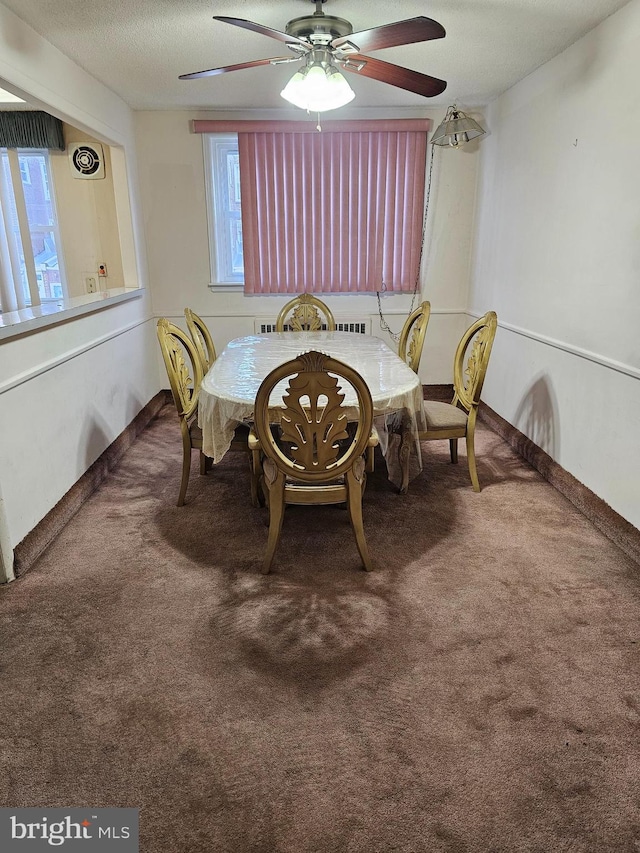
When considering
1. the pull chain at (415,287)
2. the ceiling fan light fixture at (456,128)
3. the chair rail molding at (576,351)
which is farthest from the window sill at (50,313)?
the chair rail molding at (576,351)

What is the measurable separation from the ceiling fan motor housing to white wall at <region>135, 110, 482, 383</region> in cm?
190

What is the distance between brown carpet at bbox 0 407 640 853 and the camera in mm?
1266

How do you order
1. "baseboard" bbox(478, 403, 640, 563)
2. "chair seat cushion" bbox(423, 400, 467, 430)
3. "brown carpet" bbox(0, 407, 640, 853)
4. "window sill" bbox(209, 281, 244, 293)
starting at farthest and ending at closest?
"window sill" bbox(209, 281, 244, 293) < "chair seat cushion" bbox(423, 400, 467, 430) < "baseboard" bbox(478, 403, 640, 563) < "brown carpet" bbox(0, 407, 640, 853)

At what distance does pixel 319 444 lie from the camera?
1.99 m

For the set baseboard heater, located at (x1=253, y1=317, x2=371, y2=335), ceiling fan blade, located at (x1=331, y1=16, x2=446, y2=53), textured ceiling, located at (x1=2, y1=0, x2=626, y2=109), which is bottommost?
baseboard heater, located at (x1=253, y1=317, x2=371, y2=335)

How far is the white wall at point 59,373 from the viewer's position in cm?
221

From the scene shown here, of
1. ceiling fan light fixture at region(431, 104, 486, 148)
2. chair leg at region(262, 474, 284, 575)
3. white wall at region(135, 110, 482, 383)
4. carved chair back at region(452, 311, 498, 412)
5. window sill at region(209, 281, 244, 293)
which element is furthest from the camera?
window sill at region(209, 281, 244, 293)

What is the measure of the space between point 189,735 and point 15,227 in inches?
162

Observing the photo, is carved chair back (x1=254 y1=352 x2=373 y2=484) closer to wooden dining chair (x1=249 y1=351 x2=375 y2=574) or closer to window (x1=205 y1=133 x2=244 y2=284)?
wooden dining chair (x1=249 y1=351 x2=375 y2=574)

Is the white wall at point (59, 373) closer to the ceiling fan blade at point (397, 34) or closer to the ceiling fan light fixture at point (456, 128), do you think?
the ceiling fan blade at point (397, 34)

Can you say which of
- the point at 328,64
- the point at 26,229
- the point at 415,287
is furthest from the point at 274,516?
the point at 26,229

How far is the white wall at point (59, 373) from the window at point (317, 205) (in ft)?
2.53

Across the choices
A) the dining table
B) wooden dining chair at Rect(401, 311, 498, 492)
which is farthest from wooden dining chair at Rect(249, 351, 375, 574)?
wooden dining chair at Rect(401, 311, 498, 492)

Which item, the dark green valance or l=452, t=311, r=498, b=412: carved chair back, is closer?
l=452, t=311, r=498, b=412: carved chair back
